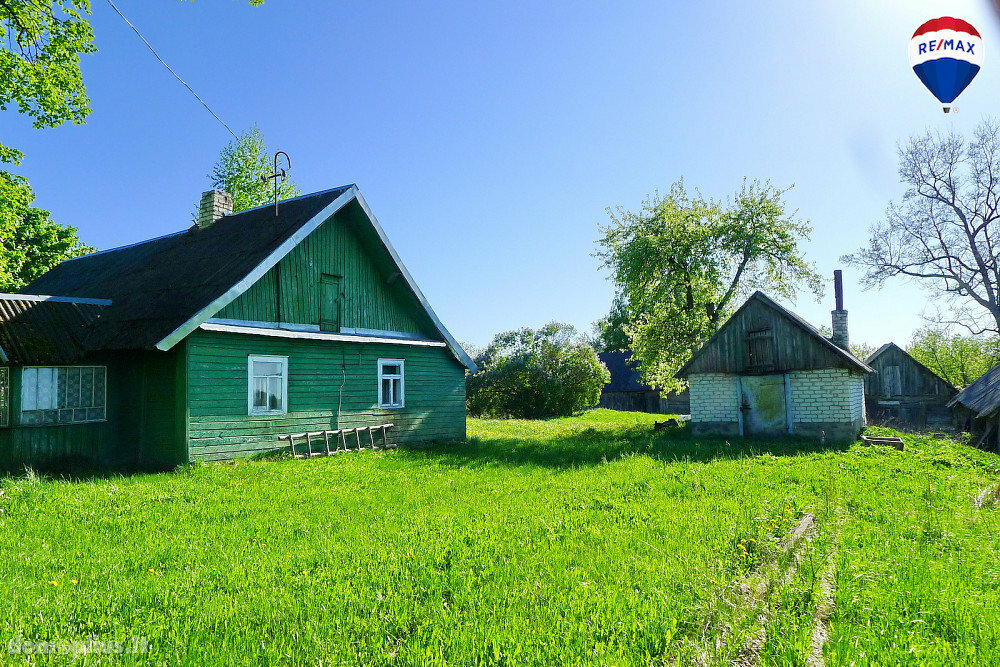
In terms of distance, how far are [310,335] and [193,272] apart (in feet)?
10.5

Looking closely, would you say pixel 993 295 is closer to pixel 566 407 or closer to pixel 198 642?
pixel 566 407

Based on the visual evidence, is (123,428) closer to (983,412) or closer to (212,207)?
(212,207)

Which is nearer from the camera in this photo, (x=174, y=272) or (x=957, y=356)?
(x=174, y=272)

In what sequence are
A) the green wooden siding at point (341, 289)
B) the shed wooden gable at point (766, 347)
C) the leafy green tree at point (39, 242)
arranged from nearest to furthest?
the green wooden siding at point (341, 289) < the shed wooden gable at point (766, 347) < the leafy green tree at point (39, 242)

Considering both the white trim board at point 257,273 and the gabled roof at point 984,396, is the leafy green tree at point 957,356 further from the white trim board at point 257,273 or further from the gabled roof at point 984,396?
the white trim board at point 257,273

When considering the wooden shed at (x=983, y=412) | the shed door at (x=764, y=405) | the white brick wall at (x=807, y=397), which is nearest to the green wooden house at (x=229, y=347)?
the white brick wall at (x=807, y=397)

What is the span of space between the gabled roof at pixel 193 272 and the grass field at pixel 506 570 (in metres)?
3.38

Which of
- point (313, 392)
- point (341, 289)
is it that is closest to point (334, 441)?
point (313, 392)

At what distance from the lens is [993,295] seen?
29844mm

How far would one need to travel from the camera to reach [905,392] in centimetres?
3156

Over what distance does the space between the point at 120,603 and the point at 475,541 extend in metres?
3.35

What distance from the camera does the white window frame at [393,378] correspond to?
16.8 metres

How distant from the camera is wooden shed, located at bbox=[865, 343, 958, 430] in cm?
3111

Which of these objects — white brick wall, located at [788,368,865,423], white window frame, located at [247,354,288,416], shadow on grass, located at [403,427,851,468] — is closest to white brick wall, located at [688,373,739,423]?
shadow on grass, located at [403,427,851,468]
